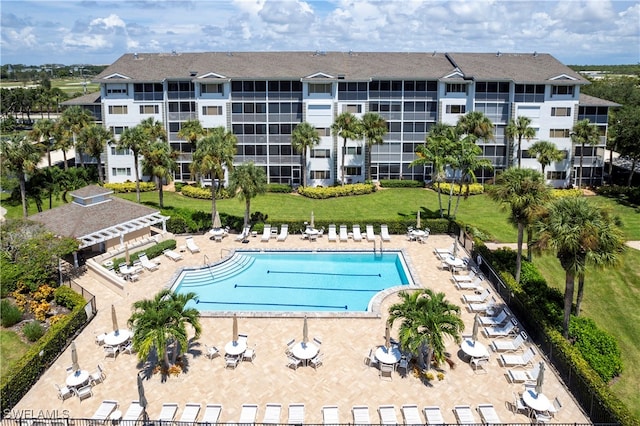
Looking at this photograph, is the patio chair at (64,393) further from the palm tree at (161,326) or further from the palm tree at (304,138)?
the palm tree at (304,138)

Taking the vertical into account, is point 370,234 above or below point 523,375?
above

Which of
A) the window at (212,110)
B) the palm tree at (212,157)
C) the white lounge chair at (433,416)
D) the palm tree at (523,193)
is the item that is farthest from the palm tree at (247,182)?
the white lounge chair at (433,416)

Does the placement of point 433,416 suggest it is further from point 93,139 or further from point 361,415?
point 93,139

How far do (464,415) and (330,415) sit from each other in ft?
15.7

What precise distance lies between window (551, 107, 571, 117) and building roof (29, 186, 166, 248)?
Answer: 40.9 m

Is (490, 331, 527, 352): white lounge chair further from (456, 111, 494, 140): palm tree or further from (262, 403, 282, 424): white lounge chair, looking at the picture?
(456, 111, 494, 140): palm tree

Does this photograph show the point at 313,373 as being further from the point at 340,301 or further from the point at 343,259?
the point at 343,259

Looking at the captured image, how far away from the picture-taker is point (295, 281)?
31.7m

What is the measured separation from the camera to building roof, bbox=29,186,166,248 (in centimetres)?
3194

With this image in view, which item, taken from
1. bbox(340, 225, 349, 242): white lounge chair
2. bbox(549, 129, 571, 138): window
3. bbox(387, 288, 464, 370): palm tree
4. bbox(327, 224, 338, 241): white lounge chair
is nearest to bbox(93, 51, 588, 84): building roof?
bbox(549, 129, 571, 138): window

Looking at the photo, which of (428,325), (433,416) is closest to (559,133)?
(428,325)

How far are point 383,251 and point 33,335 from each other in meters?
21.9

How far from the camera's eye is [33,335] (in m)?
23.2

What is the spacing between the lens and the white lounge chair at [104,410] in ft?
57.6
